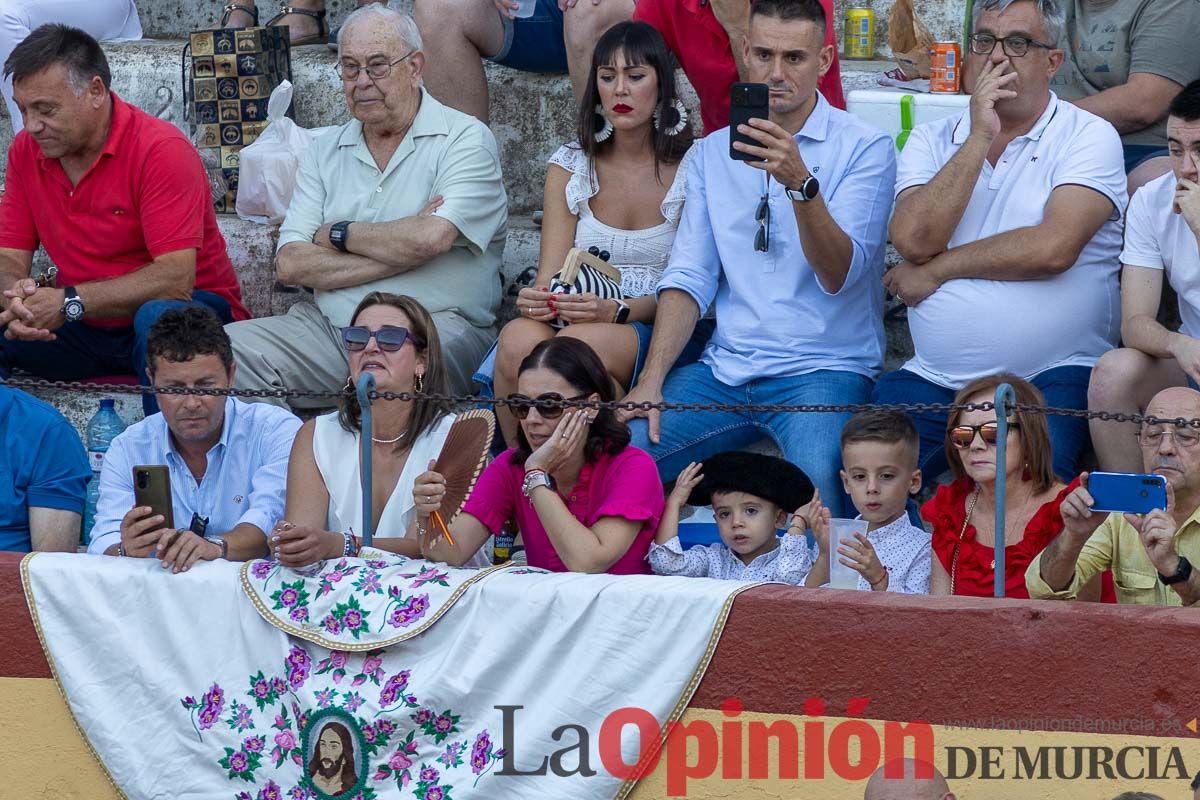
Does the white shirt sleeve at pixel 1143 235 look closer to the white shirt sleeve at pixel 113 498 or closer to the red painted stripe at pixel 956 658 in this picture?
the red painted stripe at pixel 956 658

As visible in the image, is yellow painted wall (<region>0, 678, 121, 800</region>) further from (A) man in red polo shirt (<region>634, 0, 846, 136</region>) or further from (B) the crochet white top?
(A) man in red polo shirt (<region>634, 0, 846, 136</region>)

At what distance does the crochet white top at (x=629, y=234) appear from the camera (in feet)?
17.4

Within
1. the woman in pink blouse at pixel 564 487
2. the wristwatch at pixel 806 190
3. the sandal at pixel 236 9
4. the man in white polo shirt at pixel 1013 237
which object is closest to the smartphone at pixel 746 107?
the wristwatch at pixel 806 190

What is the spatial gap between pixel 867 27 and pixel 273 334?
2.58 meters

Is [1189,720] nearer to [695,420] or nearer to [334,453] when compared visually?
[695,420]

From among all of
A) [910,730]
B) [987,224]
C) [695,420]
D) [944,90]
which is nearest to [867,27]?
[944,90]

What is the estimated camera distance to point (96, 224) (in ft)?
18.8

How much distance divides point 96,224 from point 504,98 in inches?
66.3

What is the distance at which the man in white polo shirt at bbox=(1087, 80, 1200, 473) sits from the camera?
436 centimetres

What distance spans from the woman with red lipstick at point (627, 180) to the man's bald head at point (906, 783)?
5.90ft

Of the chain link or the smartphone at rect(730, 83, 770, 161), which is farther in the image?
the smartphone at rect(730, 83, 770, 161)

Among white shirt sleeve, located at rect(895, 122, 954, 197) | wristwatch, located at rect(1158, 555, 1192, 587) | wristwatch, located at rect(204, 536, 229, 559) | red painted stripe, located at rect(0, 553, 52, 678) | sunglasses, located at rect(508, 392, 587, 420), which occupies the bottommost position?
red painted stripe, located at rect(0, 553, 52, 678)

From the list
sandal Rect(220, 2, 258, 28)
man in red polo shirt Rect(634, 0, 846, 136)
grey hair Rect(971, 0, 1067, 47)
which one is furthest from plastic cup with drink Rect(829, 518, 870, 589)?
sandal Rect(220, 2, 258, 28)

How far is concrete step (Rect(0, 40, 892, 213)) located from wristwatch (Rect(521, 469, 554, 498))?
247cm
